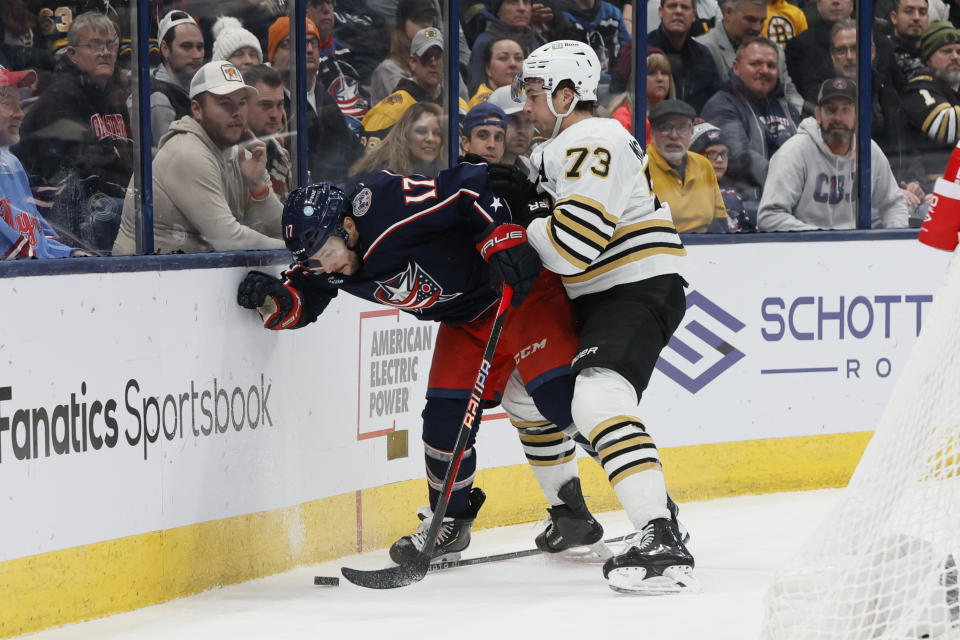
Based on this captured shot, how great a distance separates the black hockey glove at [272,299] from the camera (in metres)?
3.48

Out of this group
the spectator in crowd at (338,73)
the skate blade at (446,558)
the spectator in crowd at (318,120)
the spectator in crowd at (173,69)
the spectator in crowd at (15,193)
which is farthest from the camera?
the spectator in crowd at (338,73)

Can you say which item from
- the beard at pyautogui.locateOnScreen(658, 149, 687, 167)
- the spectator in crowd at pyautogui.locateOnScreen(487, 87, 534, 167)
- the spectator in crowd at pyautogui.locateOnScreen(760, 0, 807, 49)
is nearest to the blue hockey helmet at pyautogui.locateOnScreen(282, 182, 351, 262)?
the spectator in crowd at pyautogui.locateOnScreen(487, 87, 534, 167)

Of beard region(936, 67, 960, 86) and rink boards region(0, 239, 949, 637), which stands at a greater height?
beard region(936, 67, 960, 86)

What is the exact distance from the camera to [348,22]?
429cm

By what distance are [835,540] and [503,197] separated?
132 cm

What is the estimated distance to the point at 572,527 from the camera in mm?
3783

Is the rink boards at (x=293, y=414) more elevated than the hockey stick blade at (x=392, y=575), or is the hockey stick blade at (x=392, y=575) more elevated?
the rink boards at (x=293, y=414)

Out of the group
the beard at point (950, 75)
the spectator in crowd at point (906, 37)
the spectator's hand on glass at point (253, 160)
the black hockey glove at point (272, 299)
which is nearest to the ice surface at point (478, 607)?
the black hockey glove at point (272, 299)

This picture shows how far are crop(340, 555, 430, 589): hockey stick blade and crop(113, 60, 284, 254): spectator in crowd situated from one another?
0.94m

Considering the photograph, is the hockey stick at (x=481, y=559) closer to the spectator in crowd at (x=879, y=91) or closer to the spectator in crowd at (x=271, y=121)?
the spectator in crowd at (x=271, y=121)

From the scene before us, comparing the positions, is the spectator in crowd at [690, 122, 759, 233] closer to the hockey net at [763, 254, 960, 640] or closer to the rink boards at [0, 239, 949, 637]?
the rink boards at [0, 239, 949, 637]

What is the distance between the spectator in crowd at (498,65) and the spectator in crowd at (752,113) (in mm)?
775

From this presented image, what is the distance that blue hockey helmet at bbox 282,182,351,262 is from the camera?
3.28m

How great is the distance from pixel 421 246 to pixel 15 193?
0.96 meters
